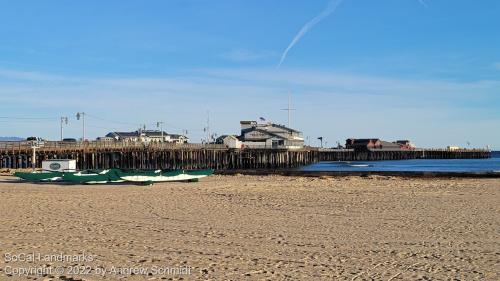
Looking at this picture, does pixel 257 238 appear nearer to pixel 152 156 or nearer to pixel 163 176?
pixel 163 176

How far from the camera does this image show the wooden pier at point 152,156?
186ft

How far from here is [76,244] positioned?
1107cm

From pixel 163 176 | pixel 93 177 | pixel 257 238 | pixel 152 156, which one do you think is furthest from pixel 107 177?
pixel 152 156

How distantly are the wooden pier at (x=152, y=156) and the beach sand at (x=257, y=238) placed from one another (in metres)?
37.3

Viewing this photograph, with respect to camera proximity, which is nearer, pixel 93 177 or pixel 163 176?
pixel 93 177

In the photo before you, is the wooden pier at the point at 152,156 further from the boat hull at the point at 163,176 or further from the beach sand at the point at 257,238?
the beach sand at the point at 257,238

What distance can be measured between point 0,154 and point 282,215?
4429 cm

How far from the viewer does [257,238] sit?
1214cm

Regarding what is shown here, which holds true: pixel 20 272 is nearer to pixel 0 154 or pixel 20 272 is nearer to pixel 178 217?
pixel 178 217

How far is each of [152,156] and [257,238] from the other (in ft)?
197

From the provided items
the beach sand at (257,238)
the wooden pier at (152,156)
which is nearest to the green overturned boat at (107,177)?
Answer: the beach sand at (257,238)

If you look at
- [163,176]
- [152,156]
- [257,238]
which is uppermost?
[152,156]

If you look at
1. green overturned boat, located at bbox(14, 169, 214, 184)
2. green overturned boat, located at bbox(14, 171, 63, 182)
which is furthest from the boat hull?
green overturned boat, located at bbox(14, 171, 63, 182)

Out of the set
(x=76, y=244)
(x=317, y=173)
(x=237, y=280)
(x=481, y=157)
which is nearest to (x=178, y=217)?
(x=76, y=244)
